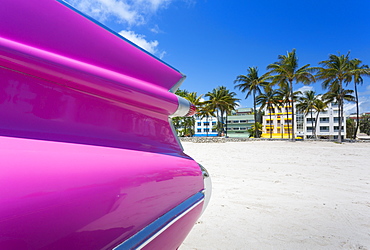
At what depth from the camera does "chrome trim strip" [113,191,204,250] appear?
75cm

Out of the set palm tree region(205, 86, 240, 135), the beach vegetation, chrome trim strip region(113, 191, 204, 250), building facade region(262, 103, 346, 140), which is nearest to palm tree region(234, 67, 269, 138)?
palm tree region(205, 86, 240, 135)

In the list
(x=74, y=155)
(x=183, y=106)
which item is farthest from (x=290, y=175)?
(x=74, y=155)

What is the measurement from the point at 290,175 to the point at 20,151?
→ 5.55 m

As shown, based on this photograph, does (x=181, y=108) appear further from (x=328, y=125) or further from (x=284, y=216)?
(x=328, y=125)

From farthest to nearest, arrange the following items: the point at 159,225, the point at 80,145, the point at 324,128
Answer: the point at 324,128 → the point at 159,225 → the point at 80,145

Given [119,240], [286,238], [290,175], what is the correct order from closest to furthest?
[119,240] → [286,238] → [290,175]

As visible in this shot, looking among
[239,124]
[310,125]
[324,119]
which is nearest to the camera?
[324,119]

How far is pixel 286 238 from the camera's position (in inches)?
83.4

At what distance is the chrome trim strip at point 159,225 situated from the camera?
0.75 m

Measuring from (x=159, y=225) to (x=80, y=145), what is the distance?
0.45m

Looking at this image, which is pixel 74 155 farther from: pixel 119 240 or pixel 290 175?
pixel 290 175

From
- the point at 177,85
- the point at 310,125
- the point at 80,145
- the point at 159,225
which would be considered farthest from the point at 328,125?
the point at 80,145

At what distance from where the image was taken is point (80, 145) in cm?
78

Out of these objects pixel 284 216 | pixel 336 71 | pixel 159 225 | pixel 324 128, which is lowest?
pixel 284 216
